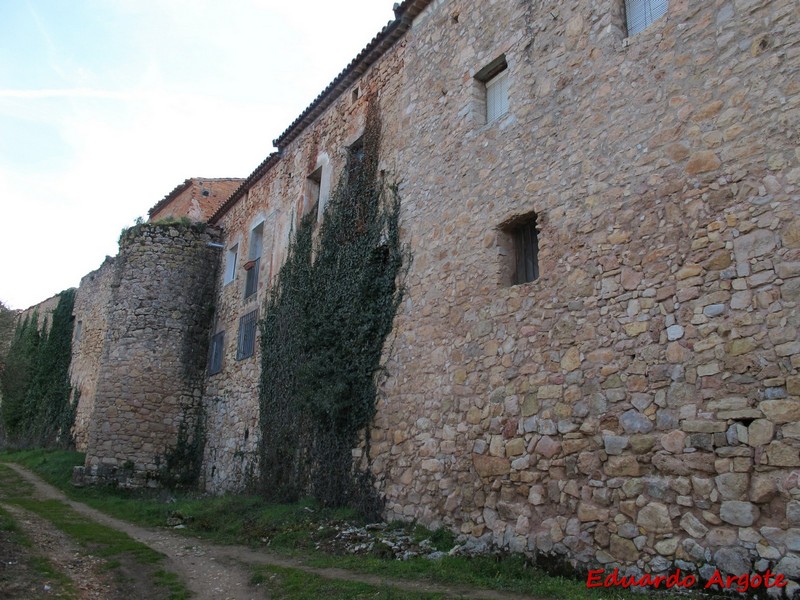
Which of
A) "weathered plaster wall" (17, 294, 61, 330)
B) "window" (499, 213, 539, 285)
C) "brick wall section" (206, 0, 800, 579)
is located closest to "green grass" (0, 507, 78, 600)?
"brick wall section" (206, 0, 800, 579)

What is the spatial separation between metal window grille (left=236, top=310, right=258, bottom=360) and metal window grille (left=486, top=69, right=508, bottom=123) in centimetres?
817

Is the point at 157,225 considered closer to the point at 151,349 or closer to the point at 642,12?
the point at 151,349

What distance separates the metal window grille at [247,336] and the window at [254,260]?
64 cm

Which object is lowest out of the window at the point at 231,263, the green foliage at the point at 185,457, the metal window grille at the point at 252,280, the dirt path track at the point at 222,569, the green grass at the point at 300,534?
the dirt path track at the point at 222,569

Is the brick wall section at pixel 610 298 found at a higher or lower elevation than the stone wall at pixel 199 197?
lower

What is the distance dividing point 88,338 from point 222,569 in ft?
57.9

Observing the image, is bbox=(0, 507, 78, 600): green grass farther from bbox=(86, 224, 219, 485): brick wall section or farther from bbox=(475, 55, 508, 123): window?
bbox=(475, 55, 508, 123): window

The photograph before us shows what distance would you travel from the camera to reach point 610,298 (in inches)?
268

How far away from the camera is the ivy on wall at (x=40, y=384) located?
76.8ft

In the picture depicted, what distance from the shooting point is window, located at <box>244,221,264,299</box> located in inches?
629

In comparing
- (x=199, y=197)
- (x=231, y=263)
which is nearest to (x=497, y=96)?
(x=231, y=263)

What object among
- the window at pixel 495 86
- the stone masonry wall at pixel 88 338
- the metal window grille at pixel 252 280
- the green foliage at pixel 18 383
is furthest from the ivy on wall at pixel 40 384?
the window at pixel 495 86

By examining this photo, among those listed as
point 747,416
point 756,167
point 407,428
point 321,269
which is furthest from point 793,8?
point 321,269

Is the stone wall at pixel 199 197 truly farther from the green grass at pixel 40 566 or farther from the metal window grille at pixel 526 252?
the metal window grille at pixel 526 252
